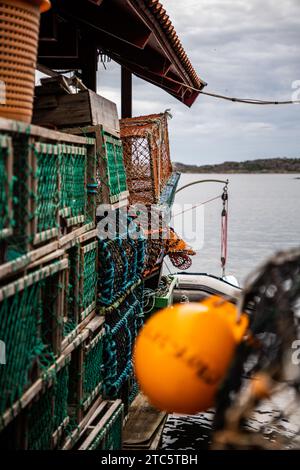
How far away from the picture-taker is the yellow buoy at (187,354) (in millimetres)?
2941

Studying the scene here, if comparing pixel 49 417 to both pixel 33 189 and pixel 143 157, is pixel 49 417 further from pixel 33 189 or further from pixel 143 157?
pixel 143 157

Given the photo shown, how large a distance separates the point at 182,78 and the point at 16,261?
28.5 feet

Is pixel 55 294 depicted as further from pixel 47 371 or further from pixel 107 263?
pixel 107 263

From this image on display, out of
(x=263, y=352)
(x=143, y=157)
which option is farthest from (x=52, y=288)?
(x=143, y=157)

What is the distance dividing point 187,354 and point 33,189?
1377 mm

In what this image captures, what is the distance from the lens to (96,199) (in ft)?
19.8

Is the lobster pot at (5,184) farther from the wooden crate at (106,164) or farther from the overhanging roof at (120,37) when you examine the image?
the overhanging roof at (120,37)

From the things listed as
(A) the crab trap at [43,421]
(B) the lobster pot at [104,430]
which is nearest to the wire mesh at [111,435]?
(B) the lobster pot at [104,430]

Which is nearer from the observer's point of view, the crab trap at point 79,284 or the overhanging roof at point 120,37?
the crab trap at point 79,284

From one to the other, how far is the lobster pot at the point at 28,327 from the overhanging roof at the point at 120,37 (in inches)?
131

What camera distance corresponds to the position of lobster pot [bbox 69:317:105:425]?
5.30 metres

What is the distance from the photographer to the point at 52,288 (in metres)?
4.42

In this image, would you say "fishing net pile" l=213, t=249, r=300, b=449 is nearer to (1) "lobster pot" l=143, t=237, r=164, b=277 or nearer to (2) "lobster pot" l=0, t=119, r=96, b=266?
(2) "lobster pot" l=0, t=119, r=96, b=266

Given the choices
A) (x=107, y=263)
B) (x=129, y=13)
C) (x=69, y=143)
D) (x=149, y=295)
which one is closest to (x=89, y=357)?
(x=107, y=263)
